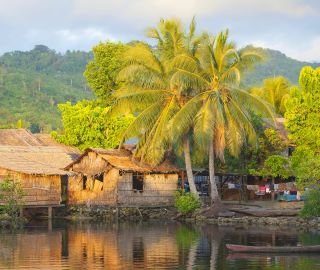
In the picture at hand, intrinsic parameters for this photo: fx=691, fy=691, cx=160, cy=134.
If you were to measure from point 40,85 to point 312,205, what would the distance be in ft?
187

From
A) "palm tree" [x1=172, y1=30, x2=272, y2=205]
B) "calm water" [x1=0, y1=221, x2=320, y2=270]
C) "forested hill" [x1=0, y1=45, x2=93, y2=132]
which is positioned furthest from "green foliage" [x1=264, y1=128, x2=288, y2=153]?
"forested hill" [x1=0, y1=45, x2=93, y2=132]

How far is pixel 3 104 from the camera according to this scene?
75.4 m

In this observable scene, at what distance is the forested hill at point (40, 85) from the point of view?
71875 mm

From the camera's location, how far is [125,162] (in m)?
37.4

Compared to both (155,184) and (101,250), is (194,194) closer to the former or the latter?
(155,184)

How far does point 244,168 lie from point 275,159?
2436 mm

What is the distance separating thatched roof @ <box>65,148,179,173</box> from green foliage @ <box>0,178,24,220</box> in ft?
17.3

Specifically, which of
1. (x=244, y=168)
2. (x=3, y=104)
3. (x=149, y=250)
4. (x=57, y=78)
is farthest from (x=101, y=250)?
(x=57, y=78)

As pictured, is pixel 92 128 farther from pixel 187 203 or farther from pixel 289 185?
pixel 289 185

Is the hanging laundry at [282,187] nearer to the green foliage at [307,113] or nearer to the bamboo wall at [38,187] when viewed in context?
the green foliage at [307,113]

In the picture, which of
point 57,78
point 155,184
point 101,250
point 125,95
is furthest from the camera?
point 57,78

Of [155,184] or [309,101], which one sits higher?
[309,101]

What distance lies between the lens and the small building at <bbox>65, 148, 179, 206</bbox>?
3709cm

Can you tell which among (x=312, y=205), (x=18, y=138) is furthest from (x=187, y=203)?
(x=18, y=138)
